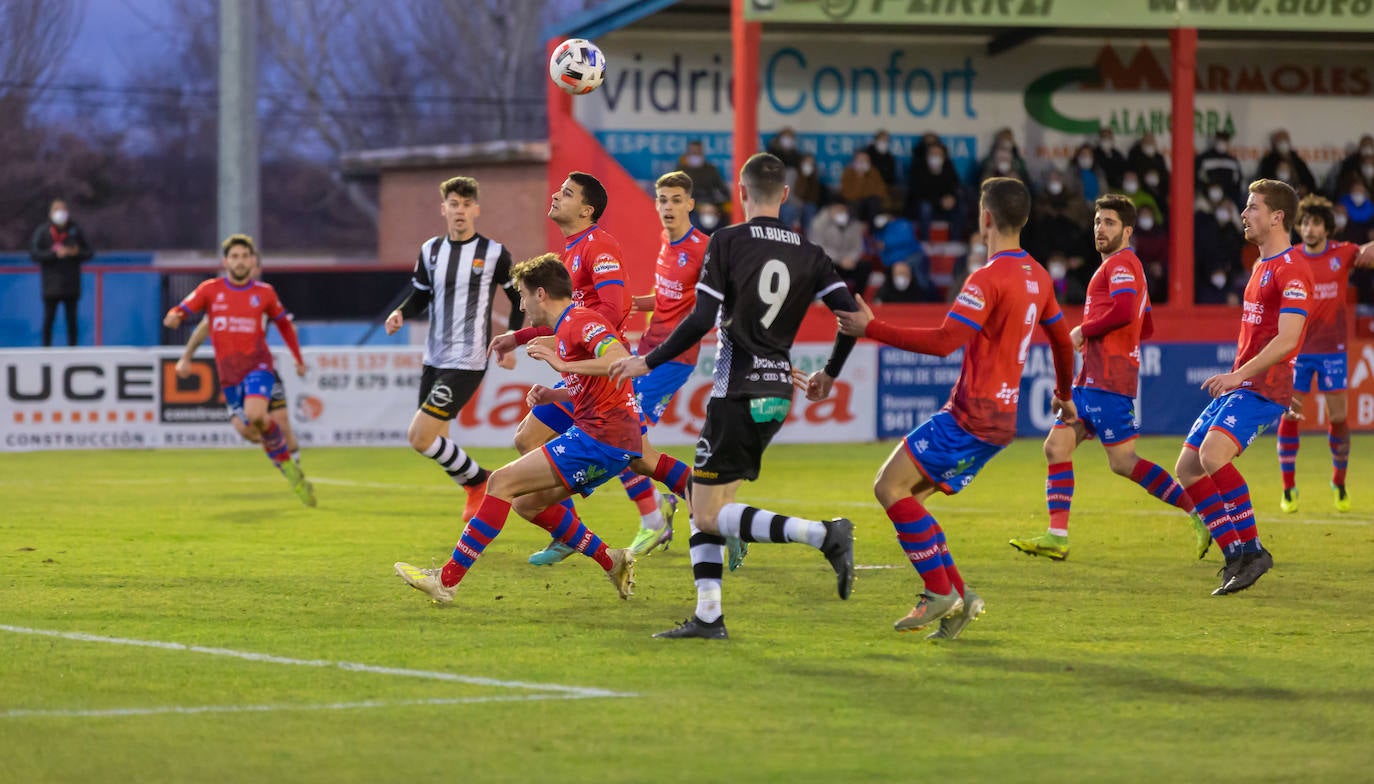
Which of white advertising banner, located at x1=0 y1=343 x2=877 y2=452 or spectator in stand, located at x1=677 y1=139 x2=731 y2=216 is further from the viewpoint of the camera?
spectator in stand, located at x1=677 y1=139 x2=731 y2=216

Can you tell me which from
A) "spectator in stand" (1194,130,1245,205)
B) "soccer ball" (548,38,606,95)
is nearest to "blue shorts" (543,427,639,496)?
"soccer ball" (548,38,606,95)

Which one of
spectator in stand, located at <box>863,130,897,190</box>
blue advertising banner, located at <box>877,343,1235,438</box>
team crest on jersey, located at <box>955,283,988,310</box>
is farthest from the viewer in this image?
spectator in stand, located at <box>863,130,897,190</box>

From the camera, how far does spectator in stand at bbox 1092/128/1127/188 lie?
972 inches

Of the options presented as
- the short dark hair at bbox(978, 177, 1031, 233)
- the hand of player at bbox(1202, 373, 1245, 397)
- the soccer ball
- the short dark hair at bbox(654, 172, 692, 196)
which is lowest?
the hand of player at bbox(1202, 373, 1245, 397)

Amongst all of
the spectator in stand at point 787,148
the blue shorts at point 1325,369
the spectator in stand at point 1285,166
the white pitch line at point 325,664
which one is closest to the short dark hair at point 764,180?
the white pitch line at point 325,664

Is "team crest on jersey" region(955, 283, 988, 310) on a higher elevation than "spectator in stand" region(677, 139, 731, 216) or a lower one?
lower

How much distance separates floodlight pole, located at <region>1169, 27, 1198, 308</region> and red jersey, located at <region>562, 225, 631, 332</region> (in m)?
14.9

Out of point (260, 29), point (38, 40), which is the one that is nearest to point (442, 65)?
point (260, 29)

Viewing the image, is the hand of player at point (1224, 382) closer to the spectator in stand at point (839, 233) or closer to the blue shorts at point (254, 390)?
the blue shorts at point (254, 390)

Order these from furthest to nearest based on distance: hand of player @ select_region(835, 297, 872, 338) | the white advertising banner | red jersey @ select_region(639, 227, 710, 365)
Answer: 1. the white advertising banner
2. red jersey @ select_region(639, 227, 710, 365)
3. hand of player @ select_region(835, 297, 872, 338)

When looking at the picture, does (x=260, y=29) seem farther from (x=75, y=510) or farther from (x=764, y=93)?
(x=75, y=510)

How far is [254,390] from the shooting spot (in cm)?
1395

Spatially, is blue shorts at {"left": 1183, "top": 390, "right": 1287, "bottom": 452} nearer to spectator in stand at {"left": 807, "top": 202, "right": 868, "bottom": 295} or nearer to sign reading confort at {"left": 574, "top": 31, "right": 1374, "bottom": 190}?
spectator in stand at {"left": 807, "top": 202, "right": 868, "bottom": 295}

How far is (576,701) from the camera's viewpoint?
633cm
